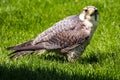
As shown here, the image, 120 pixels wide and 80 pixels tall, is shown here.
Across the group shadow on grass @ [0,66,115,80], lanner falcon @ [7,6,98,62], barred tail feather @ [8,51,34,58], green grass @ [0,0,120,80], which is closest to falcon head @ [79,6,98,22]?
lanner falcon @ [7,6,98,62]

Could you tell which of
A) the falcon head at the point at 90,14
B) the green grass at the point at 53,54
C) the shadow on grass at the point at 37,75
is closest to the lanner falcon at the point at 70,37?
the falcon head at the point at 90,14

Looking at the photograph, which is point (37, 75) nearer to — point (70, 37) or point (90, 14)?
point (70, 37)

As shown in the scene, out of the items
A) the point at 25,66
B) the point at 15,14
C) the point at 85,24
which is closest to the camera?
the point at 25,66

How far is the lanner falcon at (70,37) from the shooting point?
696cm

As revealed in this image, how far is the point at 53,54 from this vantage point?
301 inches

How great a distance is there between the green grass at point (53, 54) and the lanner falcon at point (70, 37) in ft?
0.49

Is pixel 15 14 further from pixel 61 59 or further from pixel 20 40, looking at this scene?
pixel 61 59

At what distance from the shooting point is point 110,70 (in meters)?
6.32

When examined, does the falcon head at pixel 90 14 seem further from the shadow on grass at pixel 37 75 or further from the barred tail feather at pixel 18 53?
the shadow on grass at pixel 37 75

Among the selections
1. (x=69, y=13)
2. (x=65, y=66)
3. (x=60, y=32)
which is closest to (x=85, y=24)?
(x=60, y=32)

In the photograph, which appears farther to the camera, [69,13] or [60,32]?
[69,13]

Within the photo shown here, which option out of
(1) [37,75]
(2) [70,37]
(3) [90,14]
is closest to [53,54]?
(2) [70,37]

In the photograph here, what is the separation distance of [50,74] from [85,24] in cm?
138

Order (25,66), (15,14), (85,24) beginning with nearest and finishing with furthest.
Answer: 1. (25,66)
2. (85,24)
3. (15,14)
